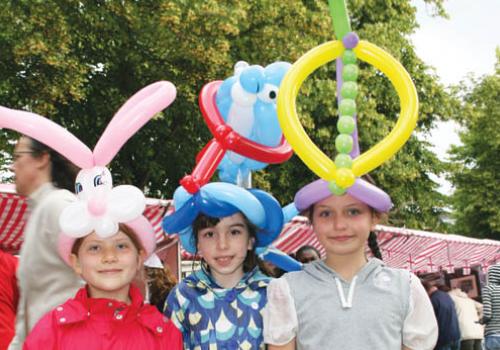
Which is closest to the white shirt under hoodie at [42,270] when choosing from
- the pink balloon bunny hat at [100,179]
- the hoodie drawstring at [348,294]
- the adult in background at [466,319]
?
the pink balloon bunny hat at [100,179]

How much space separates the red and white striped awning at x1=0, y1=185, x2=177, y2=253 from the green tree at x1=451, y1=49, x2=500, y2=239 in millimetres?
20015

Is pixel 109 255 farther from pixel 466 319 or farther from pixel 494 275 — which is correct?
pixel 466 319

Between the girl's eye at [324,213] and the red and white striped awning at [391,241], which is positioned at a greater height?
the red and white striped awning at [391,241]

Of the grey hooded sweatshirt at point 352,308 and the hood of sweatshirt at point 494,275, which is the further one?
the hood of sweatshirt at point 494,275

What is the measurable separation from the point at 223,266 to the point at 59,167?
1038 mm

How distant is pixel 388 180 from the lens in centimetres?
1797

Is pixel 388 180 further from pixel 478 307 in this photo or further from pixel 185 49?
pixel 185 49

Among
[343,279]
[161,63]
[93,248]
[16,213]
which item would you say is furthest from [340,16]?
[161,63]

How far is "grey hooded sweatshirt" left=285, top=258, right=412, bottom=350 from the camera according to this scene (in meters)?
3.32

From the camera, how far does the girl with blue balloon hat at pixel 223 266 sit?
357 cm

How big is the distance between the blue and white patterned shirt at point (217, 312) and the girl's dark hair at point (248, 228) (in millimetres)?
159

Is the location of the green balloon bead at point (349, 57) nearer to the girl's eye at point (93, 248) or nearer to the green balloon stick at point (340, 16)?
the green balloon stick at point (340, 16)

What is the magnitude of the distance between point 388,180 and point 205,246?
14.6 metres

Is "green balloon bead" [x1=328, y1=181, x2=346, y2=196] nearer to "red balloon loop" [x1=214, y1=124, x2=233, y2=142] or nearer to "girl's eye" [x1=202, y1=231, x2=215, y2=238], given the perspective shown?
"girl's eye" [x1=202, y1=231, x2=215, y2=238]
